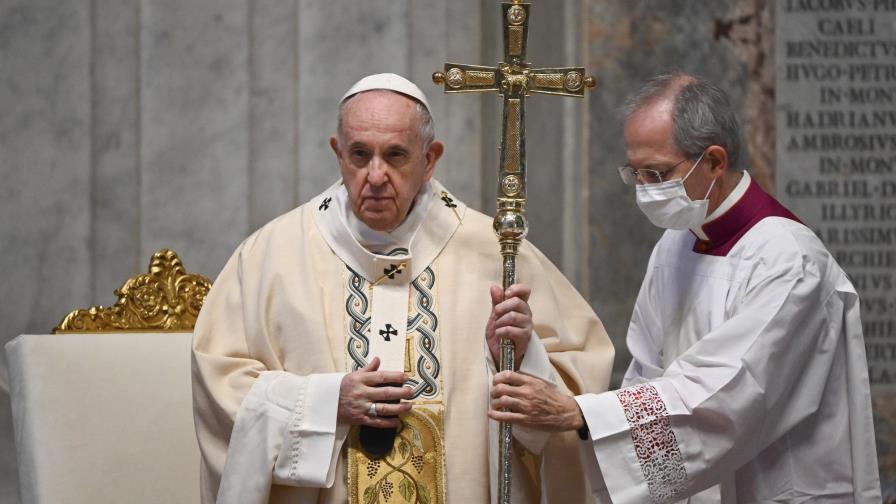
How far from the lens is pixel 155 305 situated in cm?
454

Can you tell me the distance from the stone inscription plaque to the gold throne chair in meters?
2.52

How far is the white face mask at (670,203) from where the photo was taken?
367 centimetres

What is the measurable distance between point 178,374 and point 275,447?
3.22 ft

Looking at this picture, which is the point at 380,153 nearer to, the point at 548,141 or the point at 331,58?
the point at 548,141

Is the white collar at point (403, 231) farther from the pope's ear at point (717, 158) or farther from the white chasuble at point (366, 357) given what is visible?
the pope's ear at point (717, 158)

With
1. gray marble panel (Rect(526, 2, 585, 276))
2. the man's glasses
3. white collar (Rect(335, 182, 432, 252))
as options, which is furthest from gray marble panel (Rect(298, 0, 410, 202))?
the man's glasses

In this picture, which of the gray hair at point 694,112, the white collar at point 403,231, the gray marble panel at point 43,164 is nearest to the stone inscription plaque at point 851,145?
the gray hair at point 694,112

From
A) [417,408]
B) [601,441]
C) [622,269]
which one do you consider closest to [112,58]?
[622,269]

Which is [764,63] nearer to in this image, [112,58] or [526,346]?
[526,346]

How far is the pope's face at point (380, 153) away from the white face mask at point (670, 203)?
2.12 ft

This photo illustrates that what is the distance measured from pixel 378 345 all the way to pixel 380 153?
548 millimetres

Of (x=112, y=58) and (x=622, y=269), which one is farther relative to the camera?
(x=112, y=58)

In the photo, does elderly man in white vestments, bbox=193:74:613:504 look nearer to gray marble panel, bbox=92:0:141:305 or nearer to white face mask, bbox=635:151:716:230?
white face mask, bbox=635:151:716:230

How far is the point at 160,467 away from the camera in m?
4.27
